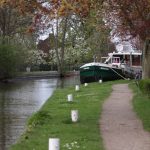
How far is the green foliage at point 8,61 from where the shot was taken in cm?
6556

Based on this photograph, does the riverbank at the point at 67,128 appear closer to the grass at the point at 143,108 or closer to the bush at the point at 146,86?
the grass at the point at 143,108

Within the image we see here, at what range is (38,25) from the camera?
19734 millimetres

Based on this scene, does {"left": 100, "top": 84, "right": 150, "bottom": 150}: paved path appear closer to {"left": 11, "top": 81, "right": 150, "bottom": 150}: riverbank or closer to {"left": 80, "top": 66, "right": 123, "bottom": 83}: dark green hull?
{"left": 11, "top": 81, "right": 150, "bottom": 150}: riverbank

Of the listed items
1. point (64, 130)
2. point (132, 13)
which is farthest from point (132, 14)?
point (64, 130)

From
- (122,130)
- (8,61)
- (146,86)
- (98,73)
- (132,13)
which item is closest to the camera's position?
(122,130)

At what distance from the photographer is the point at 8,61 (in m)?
65.8

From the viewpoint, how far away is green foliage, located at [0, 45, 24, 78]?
65.6 m

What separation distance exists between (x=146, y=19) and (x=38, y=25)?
25.8ft

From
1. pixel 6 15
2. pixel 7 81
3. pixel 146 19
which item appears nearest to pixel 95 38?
pixel 6 15

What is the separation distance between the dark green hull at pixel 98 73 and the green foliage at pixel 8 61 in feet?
39.6

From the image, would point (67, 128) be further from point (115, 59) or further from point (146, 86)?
point (115, 59)

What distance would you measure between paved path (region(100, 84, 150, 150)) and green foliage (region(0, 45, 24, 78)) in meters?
40.5

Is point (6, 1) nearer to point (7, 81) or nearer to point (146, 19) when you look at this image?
point (146, 19)

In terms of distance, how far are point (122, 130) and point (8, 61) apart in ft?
161
